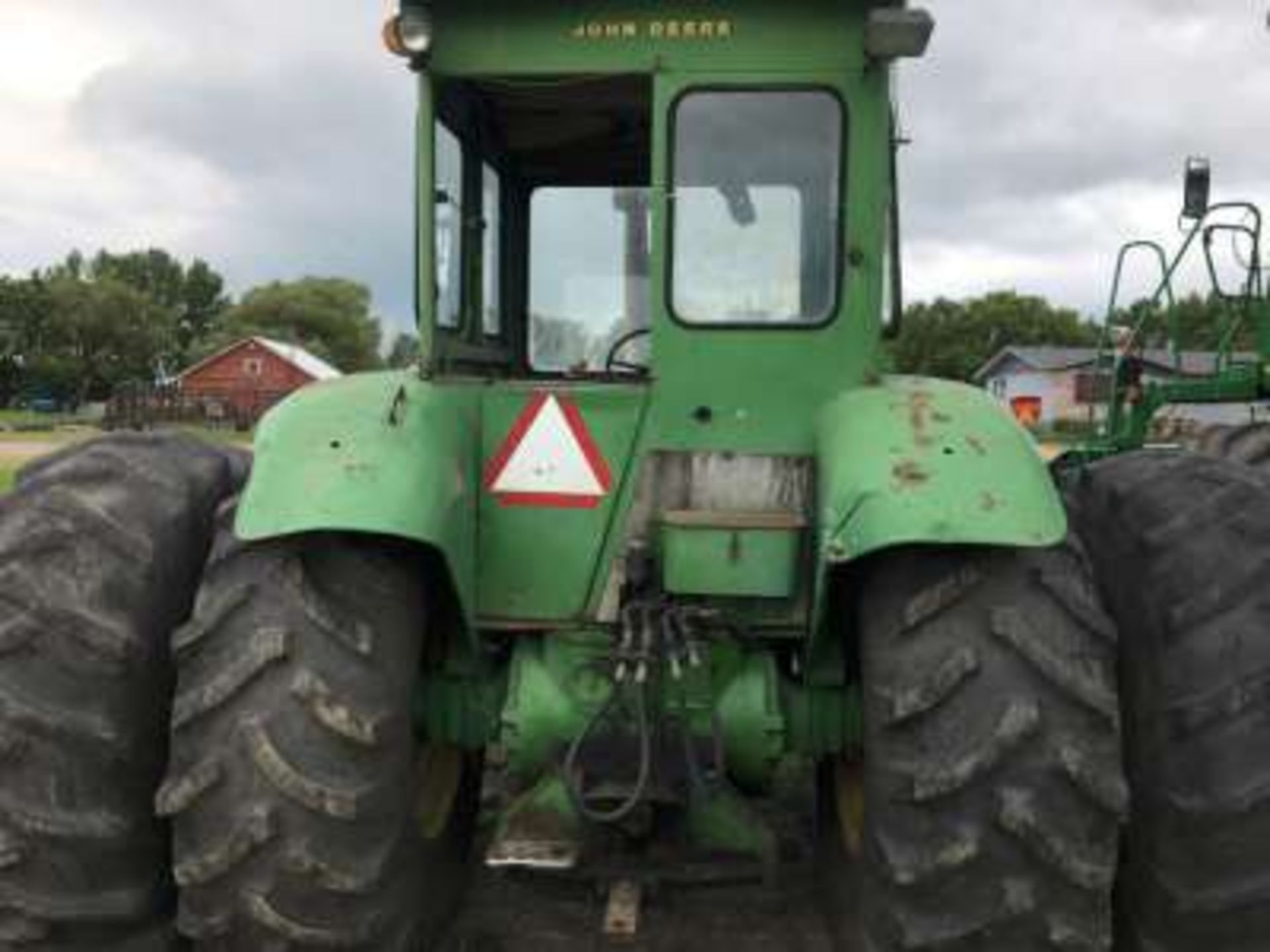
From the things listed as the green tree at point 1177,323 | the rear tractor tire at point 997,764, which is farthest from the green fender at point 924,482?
the green tree at point 1177,323

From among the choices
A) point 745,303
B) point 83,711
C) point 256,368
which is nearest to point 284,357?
point 256,368

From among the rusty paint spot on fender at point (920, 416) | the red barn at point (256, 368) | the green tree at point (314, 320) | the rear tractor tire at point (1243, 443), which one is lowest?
the rear tractor tire at point (1243, 443)

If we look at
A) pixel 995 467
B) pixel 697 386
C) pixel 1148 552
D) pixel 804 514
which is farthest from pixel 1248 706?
pixel 697 386

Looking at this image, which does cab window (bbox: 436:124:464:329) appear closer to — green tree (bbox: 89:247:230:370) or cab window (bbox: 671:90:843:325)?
cab window (bbox: 671:90:843:325)

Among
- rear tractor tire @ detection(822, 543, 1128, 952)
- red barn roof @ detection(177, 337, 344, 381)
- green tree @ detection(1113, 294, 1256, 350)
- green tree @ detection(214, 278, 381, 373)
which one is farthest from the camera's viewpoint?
green tree @ detection(214, 278, 381, 373)

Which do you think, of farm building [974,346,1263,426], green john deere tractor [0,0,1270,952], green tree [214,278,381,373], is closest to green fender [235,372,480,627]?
green john deere tractor [0,0,1270,952]

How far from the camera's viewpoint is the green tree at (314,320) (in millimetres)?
90250

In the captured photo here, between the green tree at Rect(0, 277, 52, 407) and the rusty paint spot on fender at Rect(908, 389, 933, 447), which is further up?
the green tree at Rect(0, 277, 52, 407)

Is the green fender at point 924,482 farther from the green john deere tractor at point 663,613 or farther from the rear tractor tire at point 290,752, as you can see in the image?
the rear tractor tire at point 290,752

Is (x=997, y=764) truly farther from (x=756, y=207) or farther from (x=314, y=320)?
(x=314, y=320)

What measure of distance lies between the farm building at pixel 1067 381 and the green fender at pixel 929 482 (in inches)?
26.9

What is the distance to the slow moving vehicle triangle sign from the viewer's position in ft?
13.1

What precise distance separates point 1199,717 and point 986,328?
266 feet

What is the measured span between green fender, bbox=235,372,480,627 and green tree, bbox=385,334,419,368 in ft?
2.80
